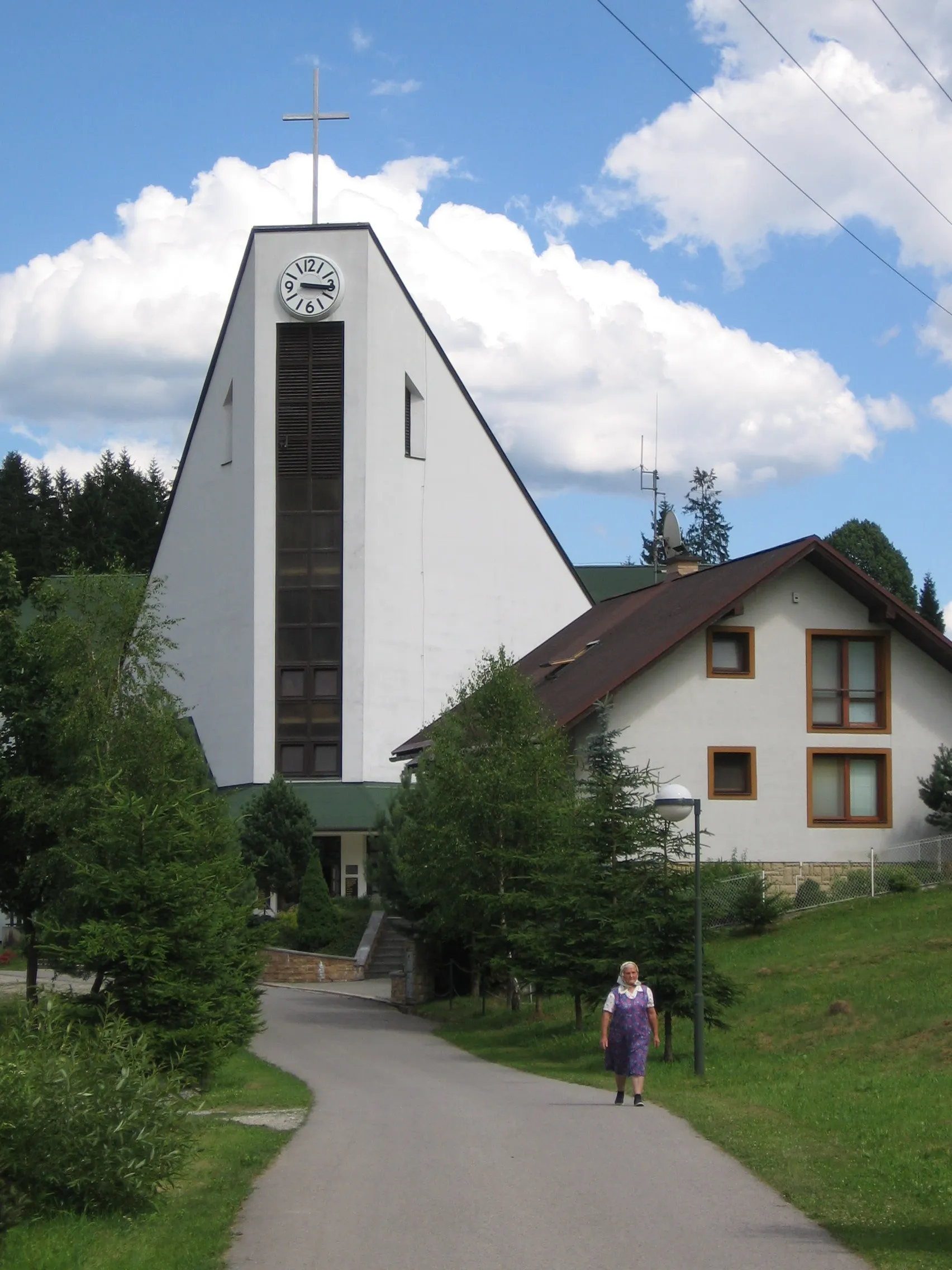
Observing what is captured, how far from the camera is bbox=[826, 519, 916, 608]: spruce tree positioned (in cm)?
8338

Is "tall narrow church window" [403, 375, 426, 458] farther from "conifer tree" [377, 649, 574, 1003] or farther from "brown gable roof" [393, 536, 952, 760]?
"conifer tree" [377, 649, 574, 1003]

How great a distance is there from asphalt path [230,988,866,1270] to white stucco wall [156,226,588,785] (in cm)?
3307

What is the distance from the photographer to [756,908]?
90.6 feet

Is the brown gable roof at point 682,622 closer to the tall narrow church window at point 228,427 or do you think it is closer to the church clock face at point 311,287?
the church clock face at point 311,287

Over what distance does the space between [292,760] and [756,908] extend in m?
24.9

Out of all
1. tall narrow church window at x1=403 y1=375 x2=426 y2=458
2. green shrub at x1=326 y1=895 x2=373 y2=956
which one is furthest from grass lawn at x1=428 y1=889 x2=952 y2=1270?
tall narrow church window at x1=403 y1=375 x2=426 y2=458

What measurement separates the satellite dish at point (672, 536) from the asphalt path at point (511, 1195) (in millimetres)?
26867

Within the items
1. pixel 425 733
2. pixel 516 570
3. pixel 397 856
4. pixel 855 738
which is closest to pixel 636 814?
pixel 397 856

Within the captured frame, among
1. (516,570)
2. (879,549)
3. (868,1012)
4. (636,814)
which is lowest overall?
(868,1012)

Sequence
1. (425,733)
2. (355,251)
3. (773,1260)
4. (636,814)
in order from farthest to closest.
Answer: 1. (355,251)
2. (425,733)
3. (636,814)
4. (773,1260)

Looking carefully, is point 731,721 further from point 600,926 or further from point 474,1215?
point 474,1215

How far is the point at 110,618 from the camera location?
27.5 meters

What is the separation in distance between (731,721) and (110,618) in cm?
1308

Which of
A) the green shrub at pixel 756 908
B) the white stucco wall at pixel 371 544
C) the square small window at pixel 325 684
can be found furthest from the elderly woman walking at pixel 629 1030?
the square small window at pixel 325 684
